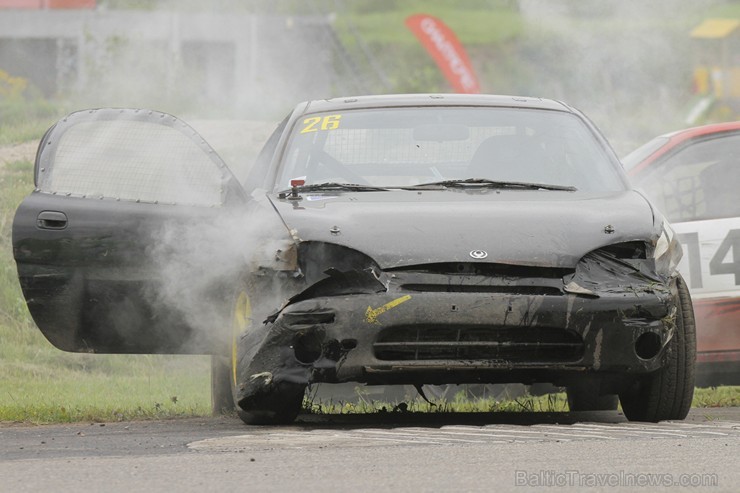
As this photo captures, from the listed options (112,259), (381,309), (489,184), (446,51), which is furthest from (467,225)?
(446,51)

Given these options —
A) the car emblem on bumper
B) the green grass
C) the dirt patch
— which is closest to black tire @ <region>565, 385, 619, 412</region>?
the green grass

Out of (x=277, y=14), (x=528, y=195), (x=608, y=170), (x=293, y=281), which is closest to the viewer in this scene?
(x=293, y=281)

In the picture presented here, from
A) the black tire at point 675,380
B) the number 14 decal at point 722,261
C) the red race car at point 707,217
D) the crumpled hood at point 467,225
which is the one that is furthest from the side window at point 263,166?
the number 14 decal at point 722,261

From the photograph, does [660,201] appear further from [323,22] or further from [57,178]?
[323,22]

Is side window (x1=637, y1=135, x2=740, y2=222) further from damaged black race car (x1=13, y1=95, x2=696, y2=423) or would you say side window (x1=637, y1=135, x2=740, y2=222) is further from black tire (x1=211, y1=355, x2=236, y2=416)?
black tire (x1=211, y1=355, x2=236, y2=416)

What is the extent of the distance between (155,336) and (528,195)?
1800 millimetres

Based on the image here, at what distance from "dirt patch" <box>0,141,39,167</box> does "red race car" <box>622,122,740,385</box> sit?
7.25 meters

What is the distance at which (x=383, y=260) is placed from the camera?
679 cm

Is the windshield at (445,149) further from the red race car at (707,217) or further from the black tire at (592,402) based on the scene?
the black tire at (592,402)

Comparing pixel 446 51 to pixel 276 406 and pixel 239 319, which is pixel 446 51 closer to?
pixel 239 319

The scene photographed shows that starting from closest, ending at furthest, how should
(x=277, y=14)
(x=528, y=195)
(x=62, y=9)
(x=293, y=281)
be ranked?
(x=293, y=281)
(x=528, y=195)
(x=62, y=9)
(x=277, y=14)

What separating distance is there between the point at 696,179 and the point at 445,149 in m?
2.30

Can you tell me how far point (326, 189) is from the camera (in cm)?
759

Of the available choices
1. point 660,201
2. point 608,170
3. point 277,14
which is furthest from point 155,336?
point 277,14
